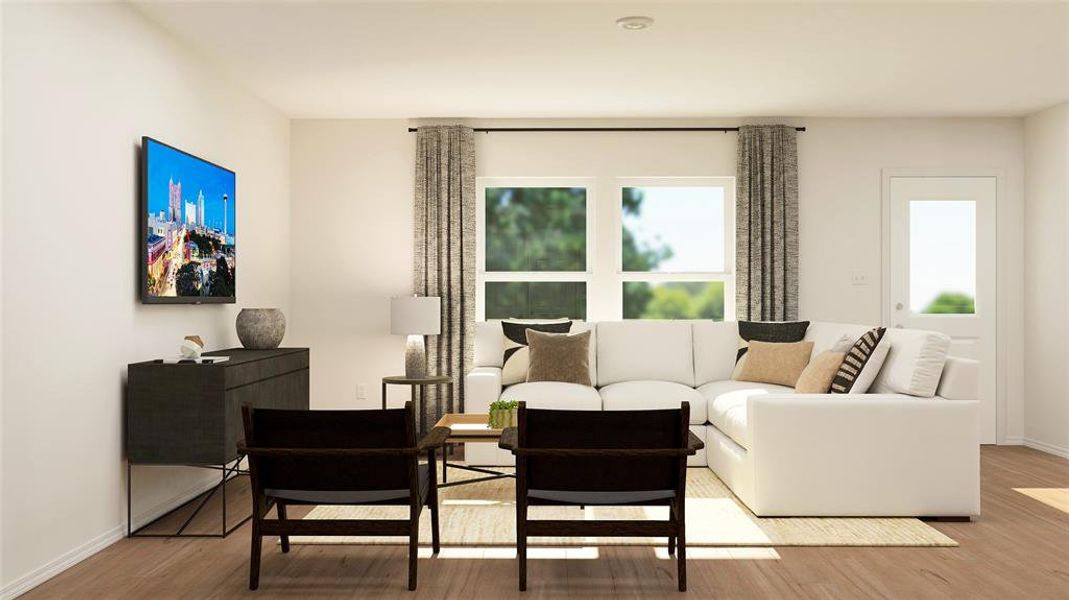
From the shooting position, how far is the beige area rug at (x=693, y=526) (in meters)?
3.82

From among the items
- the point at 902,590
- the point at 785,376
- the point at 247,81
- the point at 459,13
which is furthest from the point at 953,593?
the point at 247,81

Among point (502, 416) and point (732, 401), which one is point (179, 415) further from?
point (732, 401)

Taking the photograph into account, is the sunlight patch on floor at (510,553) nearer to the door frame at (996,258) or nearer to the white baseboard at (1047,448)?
the door frame at (996,258)

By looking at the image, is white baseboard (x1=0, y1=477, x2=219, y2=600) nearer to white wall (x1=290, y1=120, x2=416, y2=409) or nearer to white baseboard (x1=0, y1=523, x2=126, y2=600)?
white baseboard (x1=0, y1=523, x2=126, y2=600)

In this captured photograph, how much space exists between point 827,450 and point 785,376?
57.8 inches

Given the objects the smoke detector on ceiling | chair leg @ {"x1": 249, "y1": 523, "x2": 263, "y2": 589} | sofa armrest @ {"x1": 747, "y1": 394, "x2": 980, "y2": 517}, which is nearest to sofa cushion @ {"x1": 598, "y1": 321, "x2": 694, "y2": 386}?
sofa armrest @ {"x1": 747, "y1": 394, "x2": 980, "y2": 517}

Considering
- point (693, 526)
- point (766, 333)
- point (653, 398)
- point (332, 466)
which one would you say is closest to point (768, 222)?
point (766, 333)

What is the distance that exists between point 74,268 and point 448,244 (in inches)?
130

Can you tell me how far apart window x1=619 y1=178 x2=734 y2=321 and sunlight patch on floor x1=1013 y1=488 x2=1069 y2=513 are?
2.49 m

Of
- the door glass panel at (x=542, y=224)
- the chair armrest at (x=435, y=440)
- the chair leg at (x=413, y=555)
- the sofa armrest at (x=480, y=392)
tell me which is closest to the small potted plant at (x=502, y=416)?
the chair armrest at (x=435, y=440)

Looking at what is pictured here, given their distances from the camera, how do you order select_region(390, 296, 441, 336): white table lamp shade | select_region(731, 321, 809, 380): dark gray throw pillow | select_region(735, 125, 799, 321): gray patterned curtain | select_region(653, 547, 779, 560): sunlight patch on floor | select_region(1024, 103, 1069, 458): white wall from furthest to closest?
select_region(735, 125, 799, 321): gray patterned curtain < select_region(1024, 103, 1069, 458): white wall < select_region(390, 296, 441, 336): white table lamp shade < select_region(731, 321, 809, 380): dark gray throw pillow < select_region(653, 547, 779, 560): sunlight patch on floor

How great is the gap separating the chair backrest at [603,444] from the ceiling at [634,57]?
2126mm

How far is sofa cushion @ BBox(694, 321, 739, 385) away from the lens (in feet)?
20.2

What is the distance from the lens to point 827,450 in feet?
13.7
